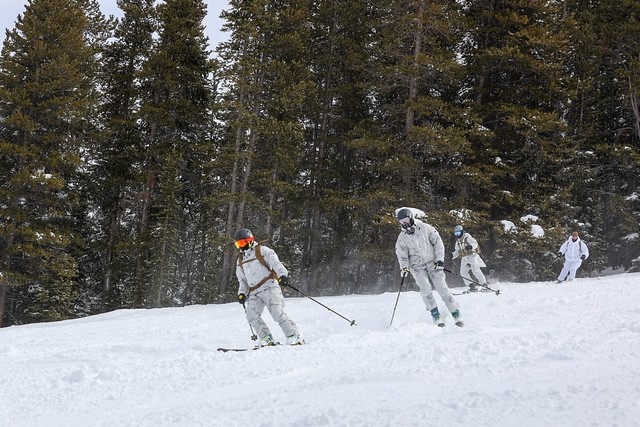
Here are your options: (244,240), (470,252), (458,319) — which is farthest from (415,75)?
(244,240)

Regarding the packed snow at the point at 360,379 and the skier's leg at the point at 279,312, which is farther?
the skier's leg at the point at 279,312

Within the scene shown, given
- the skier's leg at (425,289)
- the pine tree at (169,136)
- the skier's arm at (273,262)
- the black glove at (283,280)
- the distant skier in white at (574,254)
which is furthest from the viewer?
the pine tree at (169,136)

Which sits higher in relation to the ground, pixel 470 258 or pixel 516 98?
pixel 516 98

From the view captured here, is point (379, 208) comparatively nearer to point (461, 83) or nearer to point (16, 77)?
point (461, 83)

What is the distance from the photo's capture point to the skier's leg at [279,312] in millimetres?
7547

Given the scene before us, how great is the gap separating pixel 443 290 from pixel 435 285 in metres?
0.24

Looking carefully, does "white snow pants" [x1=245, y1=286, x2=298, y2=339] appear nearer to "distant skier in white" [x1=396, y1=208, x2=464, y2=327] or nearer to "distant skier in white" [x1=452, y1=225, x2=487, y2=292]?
"distant skier in white" [x1=396, y1=208, x2=464, y2=327]

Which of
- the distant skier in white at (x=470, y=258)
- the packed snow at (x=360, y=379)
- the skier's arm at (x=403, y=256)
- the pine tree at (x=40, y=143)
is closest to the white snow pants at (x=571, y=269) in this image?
the distant skier in white at (x=470, y=258)

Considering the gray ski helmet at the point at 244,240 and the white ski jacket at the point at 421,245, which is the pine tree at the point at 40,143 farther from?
the white ski jacket at the point at 421,245

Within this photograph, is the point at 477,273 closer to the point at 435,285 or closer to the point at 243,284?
the point at 435,285

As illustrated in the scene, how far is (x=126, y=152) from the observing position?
24.4 metres

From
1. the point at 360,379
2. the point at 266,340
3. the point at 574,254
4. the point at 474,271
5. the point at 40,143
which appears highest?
the point at 40,143

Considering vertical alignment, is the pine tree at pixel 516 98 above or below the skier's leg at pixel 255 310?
above

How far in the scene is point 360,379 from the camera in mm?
4750
